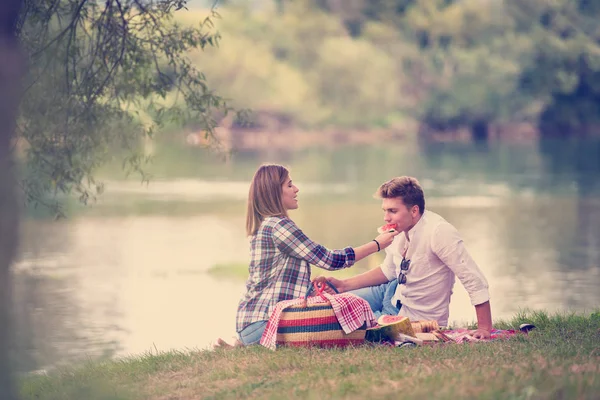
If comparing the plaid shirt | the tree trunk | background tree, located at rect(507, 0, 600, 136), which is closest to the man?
the plaid shirt

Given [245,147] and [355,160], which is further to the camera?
[245,147]

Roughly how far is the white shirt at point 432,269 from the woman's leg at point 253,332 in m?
1.05

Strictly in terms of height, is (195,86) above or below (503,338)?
above

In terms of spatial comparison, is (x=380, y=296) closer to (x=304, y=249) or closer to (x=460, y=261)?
(x=460, y=261)

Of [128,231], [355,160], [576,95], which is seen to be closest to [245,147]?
[355,160]

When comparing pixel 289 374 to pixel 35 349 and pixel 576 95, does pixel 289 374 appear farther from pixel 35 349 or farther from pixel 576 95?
pixel 576 95

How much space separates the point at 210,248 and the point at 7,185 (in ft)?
53.5

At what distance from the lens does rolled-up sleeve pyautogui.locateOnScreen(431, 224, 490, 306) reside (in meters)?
6.28

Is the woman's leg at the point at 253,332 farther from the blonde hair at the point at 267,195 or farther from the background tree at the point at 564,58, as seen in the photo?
the background tree at the point at 564,58

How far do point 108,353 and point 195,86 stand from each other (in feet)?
14.8

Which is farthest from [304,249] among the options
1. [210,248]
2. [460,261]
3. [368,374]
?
[210,248]

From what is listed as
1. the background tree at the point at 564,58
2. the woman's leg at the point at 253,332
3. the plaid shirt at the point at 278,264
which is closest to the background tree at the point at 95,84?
the plaid shirt at the point at 278,264

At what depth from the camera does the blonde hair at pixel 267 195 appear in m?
6.46

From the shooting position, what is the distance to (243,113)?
8.95m
